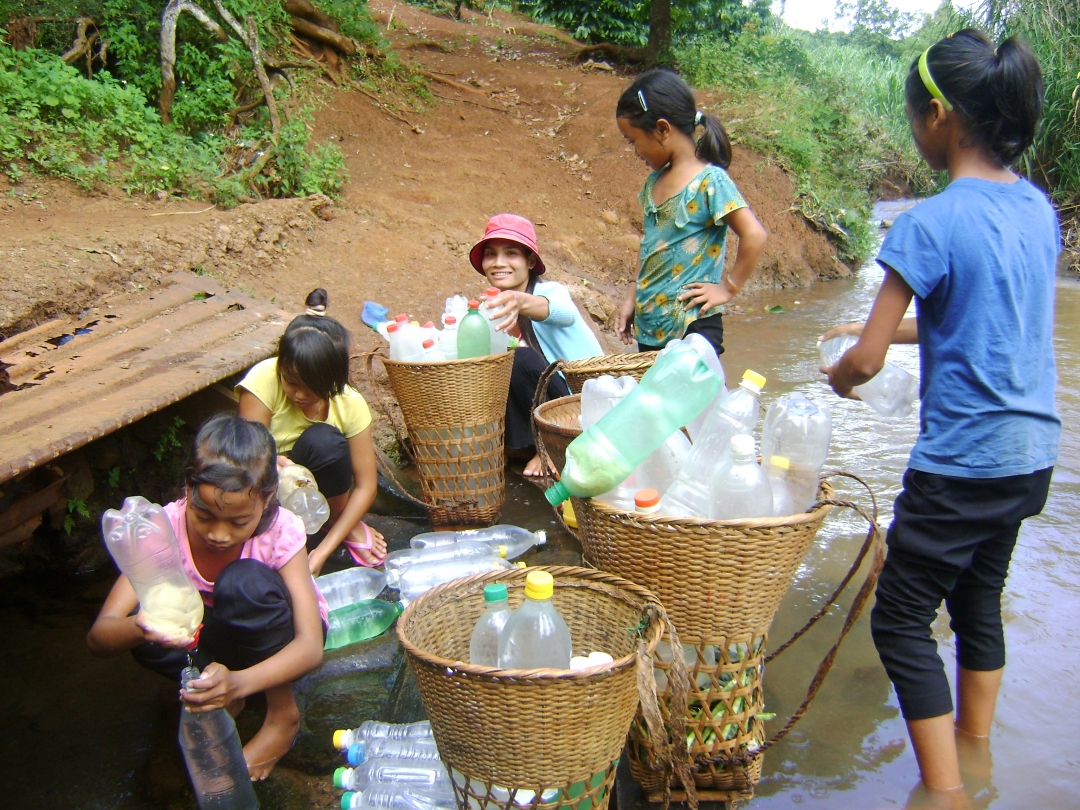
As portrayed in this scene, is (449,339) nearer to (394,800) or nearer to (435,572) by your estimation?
(435,572)

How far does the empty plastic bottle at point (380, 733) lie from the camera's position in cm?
188

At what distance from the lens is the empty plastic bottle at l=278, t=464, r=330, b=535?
2.47 m

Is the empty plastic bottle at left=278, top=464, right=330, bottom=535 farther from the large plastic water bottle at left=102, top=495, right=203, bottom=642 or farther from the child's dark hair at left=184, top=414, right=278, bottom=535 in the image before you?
the large plastic water bottle at left=102, top=495, right=203, bottom=642

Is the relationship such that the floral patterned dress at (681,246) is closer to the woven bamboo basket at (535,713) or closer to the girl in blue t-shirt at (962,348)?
the girl in blue t-shirt at (962,348)

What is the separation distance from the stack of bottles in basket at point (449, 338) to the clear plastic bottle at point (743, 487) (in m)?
1.48

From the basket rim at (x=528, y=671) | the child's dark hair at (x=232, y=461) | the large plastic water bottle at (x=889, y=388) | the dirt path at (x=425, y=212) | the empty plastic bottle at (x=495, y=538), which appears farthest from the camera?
the dirt path at (x=425, y=212)

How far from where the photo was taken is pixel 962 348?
5.65ft

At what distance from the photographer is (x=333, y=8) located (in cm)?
903

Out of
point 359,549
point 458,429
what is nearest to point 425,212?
point 458,429

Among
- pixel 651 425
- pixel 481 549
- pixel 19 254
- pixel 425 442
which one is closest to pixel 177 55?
pixel 19 254

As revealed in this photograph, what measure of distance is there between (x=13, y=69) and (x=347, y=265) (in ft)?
8.99

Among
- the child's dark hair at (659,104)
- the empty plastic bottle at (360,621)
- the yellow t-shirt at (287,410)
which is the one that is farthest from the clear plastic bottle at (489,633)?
the child's dark hair at (659,104)

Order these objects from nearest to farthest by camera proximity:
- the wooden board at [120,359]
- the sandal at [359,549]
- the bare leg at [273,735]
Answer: the bare leg at [273,735] → the wooden board at [120,359] → the sandal at [359,549]

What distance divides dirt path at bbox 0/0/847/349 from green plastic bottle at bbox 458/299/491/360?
124cm
